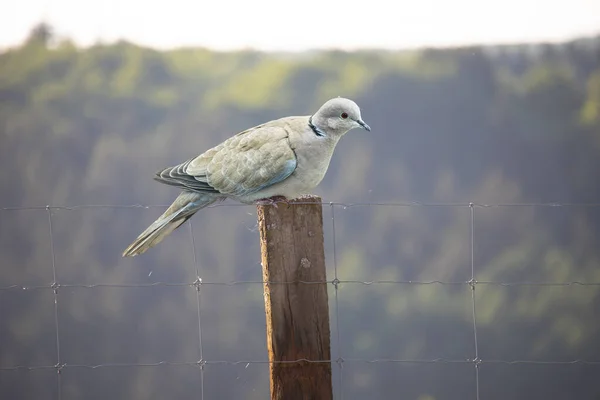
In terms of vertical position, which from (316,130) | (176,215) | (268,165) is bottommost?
(176,215)

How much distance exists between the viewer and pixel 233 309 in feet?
20.4

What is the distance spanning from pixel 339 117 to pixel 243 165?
514 mm

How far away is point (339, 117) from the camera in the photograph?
11.4 ft

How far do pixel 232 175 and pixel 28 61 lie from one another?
346 cm

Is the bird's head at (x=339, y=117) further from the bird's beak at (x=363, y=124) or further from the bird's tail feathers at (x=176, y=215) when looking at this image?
the bird's tail feathers at (x=176, y=215)

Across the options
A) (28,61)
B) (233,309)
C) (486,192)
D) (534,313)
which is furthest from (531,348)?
(28,61)

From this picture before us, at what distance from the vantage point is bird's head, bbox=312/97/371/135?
11.3 feet

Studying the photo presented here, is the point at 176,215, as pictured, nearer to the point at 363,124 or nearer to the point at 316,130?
the point at 316,130

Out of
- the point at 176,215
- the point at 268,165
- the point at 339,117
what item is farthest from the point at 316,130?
the point at 176,215

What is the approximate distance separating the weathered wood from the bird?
0.39m

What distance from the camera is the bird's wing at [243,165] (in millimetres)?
3428

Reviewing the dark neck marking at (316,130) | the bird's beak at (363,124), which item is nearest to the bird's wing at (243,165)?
the dark neck marking at (316,130)

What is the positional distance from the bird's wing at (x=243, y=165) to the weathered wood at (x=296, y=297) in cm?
39

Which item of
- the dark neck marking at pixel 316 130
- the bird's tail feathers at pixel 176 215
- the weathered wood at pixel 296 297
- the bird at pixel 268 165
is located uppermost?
the dark neck marking at pixel 316 130
